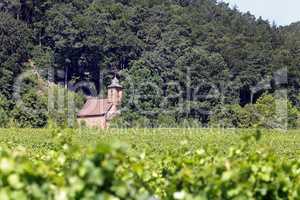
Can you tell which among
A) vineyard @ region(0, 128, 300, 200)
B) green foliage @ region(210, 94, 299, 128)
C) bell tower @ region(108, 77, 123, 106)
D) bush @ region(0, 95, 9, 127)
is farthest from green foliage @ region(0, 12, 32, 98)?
vineyard @ region(0, 128, 300, 200)

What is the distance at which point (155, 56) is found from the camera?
251 ft

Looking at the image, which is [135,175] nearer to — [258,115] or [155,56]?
[258,115]

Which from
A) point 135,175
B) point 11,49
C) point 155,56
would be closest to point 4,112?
point 11,49

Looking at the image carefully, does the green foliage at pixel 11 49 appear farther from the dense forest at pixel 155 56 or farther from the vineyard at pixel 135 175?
the vineyard at pixel 135 175

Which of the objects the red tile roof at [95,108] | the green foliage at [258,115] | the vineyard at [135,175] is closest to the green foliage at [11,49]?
the red tile roof at [95,108]

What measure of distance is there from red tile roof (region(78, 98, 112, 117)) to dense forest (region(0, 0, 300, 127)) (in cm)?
149

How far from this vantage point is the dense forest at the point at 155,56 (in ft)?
223

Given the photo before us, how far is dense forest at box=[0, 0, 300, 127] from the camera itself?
6800 cm

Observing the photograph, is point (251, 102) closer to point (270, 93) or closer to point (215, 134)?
point (270, 93)

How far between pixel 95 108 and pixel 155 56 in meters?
12.3

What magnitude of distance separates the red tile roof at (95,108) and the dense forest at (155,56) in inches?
58.8

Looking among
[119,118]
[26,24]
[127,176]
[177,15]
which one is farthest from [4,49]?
[127,176]

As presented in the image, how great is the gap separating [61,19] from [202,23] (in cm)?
1904

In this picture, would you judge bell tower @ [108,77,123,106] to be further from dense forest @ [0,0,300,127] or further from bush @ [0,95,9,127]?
bush @ [0,95,9,127]
